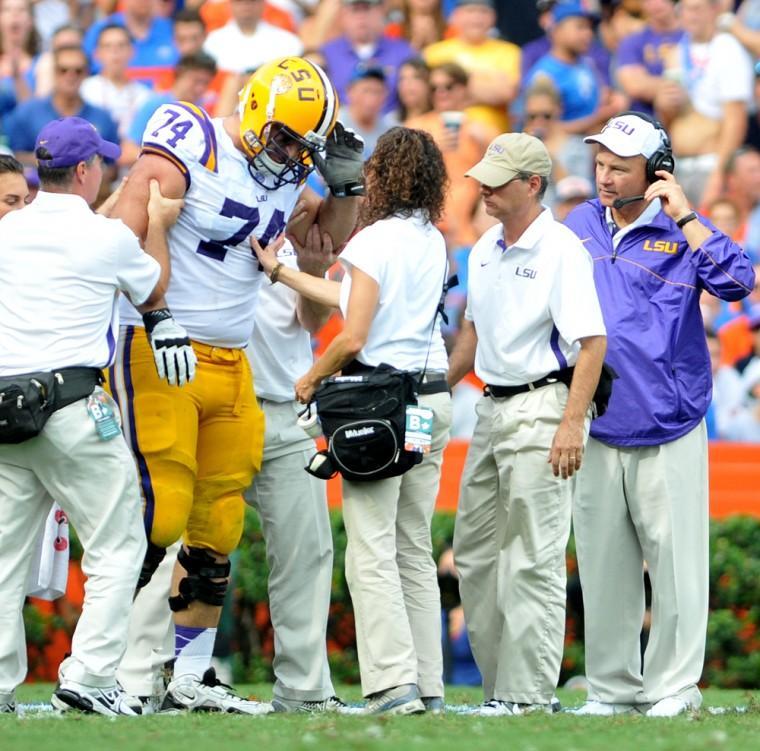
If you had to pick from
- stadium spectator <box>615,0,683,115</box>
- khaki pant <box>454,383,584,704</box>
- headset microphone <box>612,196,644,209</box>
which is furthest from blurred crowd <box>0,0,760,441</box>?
khaki pant <box>454,383,584,704</box>

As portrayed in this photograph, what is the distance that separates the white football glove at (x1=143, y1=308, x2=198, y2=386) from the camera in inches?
263

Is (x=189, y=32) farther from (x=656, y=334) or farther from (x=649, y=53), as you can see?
(x=656, y=334)

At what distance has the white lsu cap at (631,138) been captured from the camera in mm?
7414

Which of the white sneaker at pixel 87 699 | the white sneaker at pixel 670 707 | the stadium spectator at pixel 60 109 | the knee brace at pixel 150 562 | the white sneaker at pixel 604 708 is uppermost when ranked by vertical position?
the stadium spectator at pixel 60 109

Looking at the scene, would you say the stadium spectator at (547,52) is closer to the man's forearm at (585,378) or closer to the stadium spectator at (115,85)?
the stadium spectator at (115,85)

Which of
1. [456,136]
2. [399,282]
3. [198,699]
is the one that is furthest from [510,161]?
[456,136]

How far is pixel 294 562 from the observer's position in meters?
7.54

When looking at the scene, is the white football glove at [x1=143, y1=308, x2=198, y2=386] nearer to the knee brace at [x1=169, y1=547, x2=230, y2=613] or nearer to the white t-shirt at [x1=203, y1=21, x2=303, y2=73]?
the knee brace at [x1=169, y1=547, x2=230, y2=613]

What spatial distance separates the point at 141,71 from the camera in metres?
15.0

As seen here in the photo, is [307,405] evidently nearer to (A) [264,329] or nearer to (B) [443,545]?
(A) [264,329]

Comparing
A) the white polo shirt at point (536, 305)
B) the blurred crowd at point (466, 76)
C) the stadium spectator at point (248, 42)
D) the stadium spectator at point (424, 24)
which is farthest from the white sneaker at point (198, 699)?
the stadium spectator at point (424, 24)

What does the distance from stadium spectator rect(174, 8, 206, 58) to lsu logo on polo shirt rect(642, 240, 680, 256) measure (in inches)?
310

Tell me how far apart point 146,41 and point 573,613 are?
7359mm

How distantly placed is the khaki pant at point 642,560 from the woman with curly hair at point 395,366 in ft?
2.49
